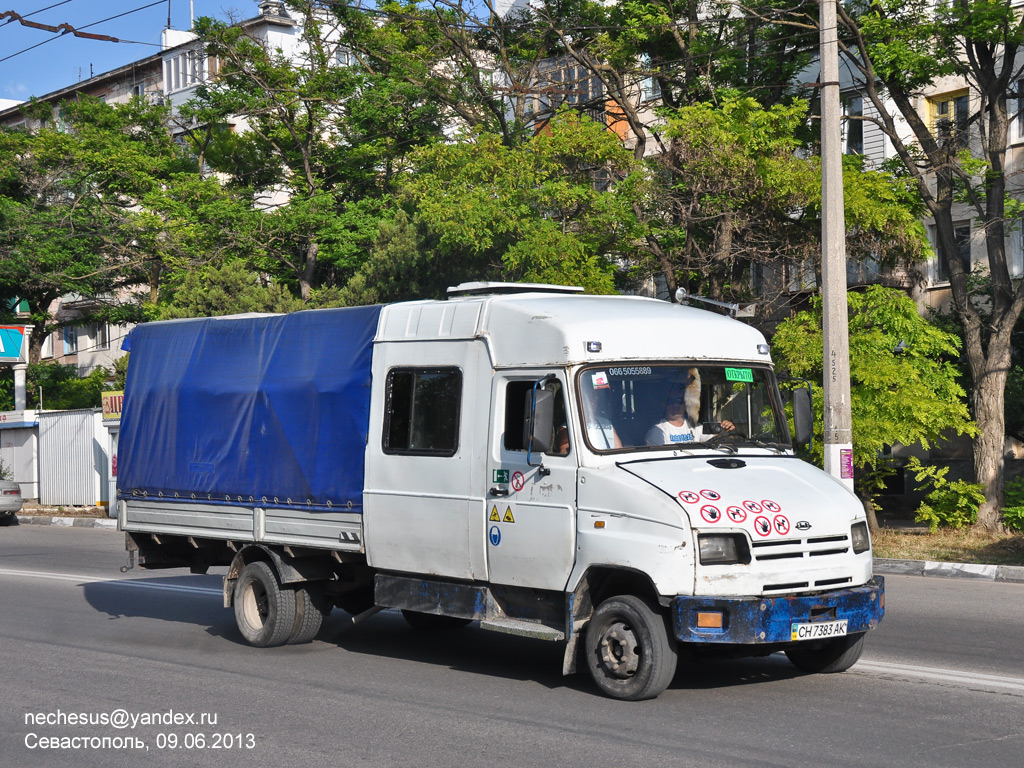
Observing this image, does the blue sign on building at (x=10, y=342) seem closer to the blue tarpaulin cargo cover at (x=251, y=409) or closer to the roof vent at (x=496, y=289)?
the blue tarpaulin cargo cover at (x=251, y=409)

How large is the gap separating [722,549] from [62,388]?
4300 cm

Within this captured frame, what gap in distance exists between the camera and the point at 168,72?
173 ft

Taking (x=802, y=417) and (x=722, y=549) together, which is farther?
(x=802, y=417)

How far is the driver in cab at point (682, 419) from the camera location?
8023 mm

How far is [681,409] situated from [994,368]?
42.6 ft

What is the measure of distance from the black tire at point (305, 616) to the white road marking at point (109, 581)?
12.0ft

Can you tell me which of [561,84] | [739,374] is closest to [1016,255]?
[561,84]

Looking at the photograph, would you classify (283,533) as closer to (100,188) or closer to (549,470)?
(549,470)

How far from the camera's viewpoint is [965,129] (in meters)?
20.7

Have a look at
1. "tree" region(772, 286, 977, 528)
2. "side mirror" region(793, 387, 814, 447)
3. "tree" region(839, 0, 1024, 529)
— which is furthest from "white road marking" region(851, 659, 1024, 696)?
"tree" region(839, 0, 1024, 529)

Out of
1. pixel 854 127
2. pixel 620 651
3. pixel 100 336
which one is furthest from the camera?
pixel 100 336

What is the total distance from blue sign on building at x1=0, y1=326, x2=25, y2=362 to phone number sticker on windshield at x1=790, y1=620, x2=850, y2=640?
107ft

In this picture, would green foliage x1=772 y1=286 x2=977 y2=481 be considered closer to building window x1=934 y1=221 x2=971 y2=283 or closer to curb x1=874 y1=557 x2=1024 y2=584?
curb x1=874 y1=557 x2=1024 y2=584

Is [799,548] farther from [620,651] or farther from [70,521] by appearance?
[70,521]
